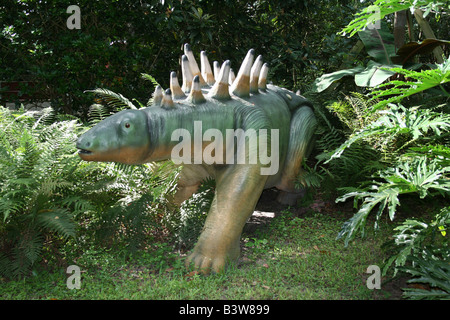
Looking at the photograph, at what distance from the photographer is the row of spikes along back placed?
3875 mm

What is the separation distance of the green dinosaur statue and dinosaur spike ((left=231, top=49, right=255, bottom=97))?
1 cm

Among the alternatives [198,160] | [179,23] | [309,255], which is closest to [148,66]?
[179,23]

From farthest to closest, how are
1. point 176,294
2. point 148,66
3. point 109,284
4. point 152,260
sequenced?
point 148,66, point 152,260, point 109,284, point 176,294

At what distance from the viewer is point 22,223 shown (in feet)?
12.7

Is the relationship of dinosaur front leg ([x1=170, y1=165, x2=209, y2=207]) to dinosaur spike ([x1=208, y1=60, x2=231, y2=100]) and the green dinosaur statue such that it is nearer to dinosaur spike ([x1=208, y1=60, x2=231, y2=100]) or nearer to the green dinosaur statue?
the green dinosaur statue

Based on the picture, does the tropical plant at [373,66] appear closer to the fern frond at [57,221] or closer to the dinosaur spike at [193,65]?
the dinosaur spike at [193,65]

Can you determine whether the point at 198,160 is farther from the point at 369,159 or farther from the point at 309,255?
the point at 369,159

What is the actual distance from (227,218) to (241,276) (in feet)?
1.72

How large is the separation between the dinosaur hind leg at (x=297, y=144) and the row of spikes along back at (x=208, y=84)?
59 centimetres

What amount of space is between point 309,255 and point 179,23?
458cm

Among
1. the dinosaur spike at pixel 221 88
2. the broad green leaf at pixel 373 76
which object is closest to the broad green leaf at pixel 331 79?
the broad green leaf at pixel 373 76

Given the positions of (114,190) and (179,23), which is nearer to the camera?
(114,190)

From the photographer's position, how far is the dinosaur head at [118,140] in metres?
3.43

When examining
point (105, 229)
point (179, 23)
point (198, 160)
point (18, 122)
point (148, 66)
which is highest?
point (179, 23)
